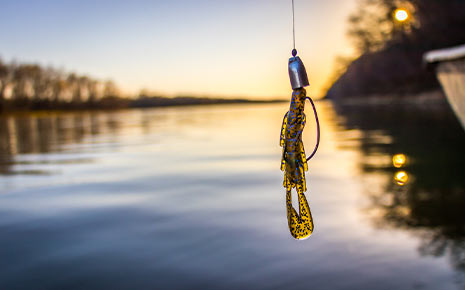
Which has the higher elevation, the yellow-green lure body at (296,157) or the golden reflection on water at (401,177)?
the yellow-green lure body at (296,157)

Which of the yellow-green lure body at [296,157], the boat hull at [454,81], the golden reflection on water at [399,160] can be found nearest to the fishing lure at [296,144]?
the yellow-green lure body at [296,157]

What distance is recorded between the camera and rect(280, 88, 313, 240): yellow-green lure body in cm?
218

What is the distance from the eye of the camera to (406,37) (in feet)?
172

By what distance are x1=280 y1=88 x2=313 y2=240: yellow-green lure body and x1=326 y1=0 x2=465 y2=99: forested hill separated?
35.3 metres

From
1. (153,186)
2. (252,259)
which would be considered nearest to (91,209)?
(153,186)

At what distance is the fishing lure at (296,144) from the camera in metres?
2.12

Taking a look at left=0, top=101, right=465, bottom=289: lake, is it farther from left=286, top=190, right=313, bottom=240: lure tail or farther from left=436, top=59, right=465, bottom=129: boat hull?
left=286, top=190, right=313, bottom=240: lure tail

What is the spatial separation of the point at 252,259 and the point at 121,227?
316 centimetres

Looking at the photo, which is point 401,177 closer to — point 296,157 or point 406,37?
point 296,157

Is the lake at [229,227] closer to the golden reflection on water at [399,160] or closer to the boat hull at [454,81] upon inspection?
the golden reflection on water at [399,160]

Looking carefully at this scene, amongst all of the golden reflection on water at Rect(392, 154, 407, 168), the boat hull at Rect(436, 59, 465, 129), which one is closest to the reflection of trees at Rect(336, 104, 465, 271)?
the golden reflection on water at Rect(392, 154, 407, 168)

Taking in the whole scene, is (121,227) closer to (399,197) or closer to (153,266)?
(153,266)

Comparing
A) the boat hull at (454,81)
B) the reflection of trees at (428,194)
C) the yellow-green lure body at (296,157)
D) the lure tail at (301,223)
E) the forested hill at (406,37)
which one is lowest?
the reflection of trees at (428,194)

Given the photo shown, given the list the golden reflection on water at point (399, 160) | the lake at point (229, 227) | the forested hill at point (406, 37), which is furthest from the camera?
the forested hill at point (406, 37)
